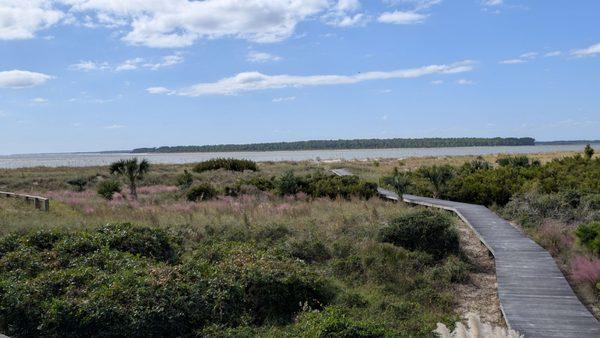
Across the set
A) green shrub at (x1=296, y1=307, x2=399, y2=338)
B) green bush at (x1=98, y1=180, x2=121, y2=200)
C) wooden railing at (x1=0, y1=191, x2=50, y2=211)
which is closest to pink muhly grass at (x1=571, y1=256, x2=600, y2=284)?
green shrub at (x1=296, y1=307, x2=399, y2=338)

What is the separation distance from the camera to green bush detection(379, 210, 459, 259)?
40.6 feet

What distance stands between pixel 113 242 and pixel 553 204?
42.3 feet

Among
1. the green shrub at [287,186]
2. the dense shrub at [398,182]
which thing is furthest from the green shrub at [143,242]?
the dense shrub at [398,182]

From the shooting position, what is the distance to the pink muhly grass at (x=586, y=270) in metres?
9.41

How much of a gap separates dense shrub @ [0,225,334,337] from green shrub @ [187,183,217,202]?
1048cm

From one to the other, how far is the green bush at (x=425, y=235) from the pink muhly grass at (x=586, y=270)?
2805 millimetres

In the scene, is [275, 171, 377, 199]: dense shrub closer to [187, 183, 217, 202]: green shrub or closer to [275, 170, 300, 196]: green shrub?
[275, 170, 300, 196]: green shrub

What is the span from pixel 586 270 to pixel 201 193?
15942 millimetres

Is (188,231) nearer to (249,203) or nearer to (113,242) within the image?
(113,242)

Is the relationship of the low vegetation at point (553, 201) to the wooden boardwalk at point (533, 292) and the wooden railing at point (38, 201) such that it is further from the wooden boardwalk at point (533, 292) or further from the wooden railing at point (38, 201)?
the wooden railing at point (38, 201)

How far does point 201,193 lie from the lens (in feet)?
73.7

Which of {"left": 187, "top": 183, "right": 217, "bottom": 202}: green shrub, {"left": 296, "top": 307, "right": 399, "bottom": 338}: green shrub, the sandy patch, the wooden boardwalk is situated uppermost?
{"left": 187, "top": 183, "right": 217, "bottom": 202}: green shrub

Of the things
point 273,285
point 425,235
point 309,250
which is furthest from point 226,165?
point 273,285

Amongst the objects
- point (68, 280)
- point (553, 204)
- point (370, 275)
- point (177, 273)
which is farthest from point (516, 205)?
point (68, 280)
